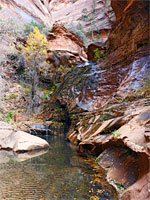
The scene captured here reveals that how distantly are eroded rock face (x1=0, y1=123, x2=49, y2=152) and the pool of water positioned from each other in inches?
56.9

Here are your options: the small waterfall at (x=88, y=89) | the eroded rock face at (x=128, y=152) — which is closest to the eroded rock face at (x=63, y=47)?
the small waterfall at (x=88, y=89)

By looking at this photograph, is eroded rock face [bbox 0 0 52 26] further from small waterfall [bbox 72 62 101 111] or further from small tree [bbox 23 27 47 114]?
small waterfall [bbox 72 62 101 111]

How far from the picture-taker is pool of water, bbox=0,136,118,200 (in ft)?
9.28

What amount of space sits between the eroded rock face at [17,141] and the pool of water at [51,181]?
1.44 m

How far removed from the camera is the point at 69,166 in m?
4.58

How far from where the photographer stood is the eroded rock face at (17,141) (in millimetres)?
6516

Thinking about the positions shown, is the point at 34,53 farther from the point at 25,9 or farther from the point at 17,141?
the point at 25,9

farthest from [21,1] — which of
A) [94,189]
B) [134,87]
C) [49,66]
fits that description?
[94,189]

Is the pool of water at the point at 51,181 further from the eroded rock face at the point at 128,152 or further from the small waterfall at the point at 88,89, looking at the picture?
the small waterfall at the point at 88,89

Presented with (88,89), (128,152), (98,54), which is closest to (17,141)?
(128,152)

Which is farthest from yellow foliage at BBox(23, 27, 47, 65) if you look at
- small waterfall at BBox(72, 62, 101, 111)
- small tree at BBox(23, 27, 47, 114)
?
small waterfall at BBox(72, 62, 101, 111)

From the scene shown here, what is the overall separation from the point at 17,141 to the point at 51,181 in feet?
12.8

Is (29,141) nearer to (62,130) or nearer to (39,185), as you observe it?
(39,185)

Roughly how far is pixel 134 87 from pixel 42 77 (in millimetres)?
14575
